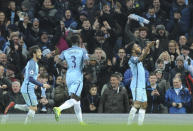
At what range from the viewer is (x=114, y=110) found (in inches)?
768

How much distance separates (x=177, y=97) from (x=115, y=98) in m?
Answer: 1.71

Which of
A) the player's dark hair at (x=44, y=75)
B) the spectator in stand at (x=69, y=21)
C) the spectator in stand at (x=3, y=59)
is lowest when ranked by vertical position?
the player's dark hair at (x=44, y=75)

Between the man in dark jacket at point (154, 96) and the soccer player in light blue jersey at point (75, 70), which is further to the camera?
the man in dark jacket at point (154, 96)

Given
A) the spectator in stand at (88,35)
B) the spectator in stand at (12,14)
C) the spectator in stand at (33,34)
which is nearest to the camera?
the spectator in stand at (88,35)

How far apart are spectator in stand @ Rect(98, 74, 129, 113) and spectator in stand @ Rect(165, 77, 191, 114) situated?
47.2 inches

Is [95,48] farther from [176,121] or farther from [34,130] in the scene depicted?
[34,130]

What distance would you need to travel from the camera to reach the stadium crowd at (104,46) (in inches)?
780

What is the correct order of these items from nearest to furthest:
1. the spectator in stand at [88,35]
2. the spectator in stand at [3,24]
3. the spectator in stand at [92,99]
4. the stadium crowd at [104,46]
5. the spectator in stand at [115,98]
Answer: the spectator in stand at [115,98]
the stadium crowd at [104,46]
the spectator in stand at [92,99]
the spectator in stand at [88,35]
the spectator in stand at [3,24]

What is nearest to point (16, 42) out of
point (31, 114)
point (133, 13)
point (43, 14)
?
point (43, 14)

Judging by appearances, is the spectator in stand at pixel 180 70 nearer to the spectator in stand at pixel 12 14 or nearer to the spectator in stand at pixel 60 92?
the spectator in stand at pixel 60 92

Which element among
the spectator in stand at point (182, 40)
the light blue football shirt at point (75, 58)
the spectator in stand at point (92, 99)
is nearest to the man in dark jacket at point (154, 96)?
the spectator in stand at point (92, 99)

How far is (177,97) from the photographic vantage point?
64.3 feet

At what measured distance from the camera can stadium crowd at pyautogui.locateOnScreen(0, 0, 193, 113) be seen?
1981 cm

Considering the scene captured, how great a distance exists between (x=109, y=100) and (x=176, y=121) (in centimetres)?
224
